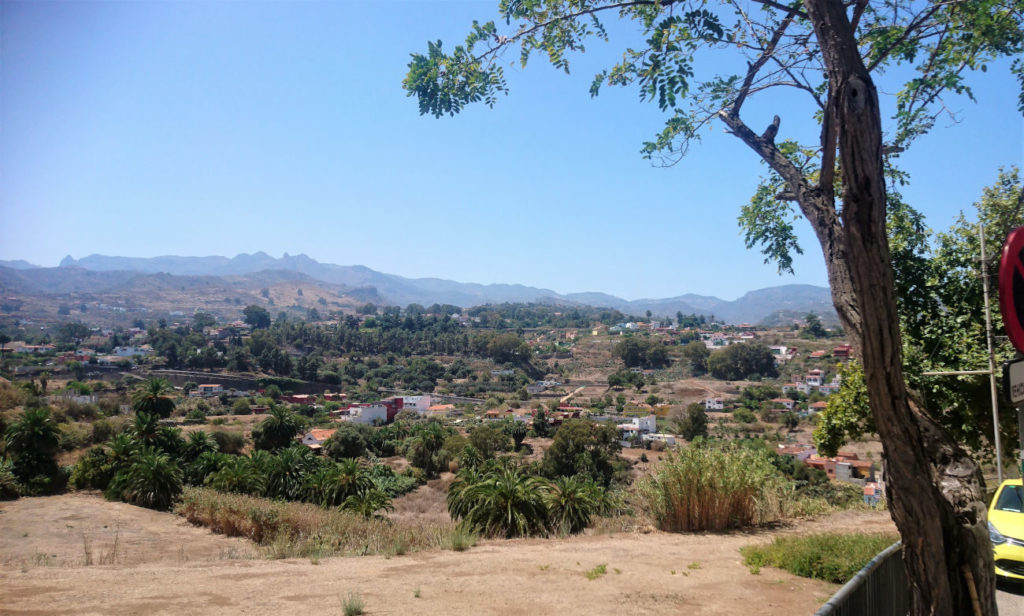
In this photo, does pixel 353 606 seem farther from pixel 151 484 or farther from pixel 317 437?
pixel 317 437

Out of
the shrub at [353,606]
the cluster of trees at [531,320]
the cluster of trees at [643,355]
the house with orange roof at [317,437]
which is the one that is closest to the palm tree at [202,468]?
the house with orange roof at [317,437]

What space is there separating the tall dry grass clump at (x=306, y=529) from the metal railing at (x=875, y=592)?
5253mm

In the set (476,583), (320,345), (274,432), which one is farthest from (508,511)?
(320,345)

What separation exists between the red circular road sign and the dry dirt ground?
3.30 m

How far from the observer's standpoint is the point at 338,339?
107m

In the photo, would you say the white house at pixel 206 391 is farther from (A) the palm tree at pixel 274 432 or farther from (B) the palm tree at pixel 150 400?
(A) the palm tree at pixel 274 432

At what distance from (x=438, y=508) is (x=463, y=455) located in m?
8.31

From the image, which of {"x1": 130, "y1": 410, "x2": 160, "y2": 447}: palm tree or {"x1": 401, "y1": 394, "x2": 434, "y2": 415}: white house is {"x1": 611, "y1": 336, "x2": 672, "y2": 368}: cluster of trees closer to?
{"x1": 401, "y1": 394, "x2": 434, "y2": 415}: white house

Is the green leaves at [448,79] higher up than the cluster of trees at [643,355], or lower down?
higher up

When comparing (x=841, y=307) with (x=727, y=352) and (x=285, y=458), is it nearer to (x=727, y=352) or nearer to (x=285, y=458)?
(x=285, y=458)

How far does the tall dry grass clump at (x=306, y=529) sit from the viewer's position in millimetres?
7887

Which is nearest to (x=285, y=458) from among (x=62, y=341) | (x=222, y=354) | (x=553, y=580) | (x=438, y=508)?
(x=438, y=508)

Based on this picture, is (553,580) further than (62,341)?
No

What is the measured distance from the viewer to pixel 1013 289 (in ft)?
7.46
